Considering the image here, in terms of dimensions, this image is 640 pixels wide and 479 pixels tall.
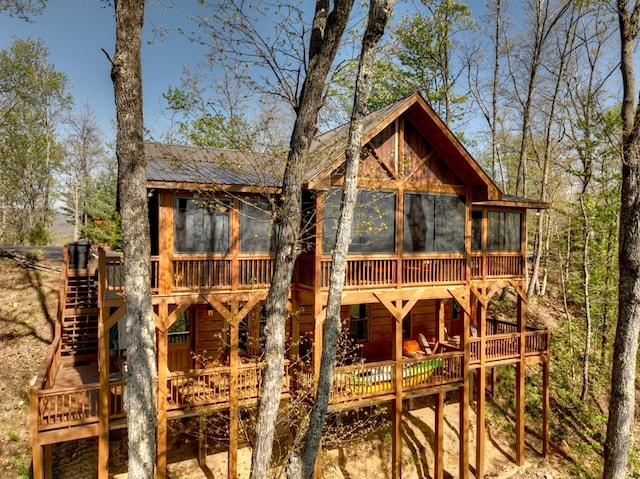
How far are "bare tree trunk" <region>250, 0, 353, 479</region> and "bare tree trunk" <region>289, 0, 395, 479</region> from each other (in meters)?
0.61

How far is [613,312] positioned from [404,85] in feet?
53.0

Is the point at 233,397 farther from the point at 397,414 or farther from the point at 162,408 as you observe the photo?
the point at 397,414

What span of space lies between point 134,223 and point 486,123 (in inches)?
951

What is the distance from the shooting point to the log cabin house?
9.45 meters

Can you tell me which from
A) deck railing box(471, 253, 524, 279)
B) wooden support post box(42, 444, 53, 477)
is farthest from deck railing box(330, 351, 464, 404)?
wooden support post box(42, 444, 53, 477)

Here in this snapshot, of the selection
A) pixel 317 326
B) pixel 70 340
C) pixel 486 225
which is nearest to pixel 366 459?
pixel 317 326

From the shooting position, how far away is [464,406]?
493 inches

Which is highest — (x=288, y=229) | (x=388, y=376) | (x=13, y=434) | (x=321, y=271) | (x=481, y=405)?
(x=288, y=229)

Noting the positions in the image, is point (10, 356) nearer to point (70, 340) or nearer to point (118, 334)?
point (70, 340)

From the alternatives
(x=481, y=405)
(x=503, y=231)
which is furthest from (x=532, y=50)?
Result: (x=481, y=405)

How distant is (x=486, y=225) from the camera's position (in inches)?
528

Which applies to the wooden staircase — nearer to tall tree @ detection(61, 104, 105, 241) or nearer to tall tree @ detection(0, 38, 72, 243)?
tall tree @ detection(0, 38, 72, 243)

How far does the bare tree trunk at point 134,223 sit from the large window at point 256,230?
3.60m

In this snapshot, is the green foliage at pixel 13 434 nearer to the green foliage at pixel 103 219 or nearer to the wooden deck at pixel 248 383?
the wooden deck at pixel 248 383
